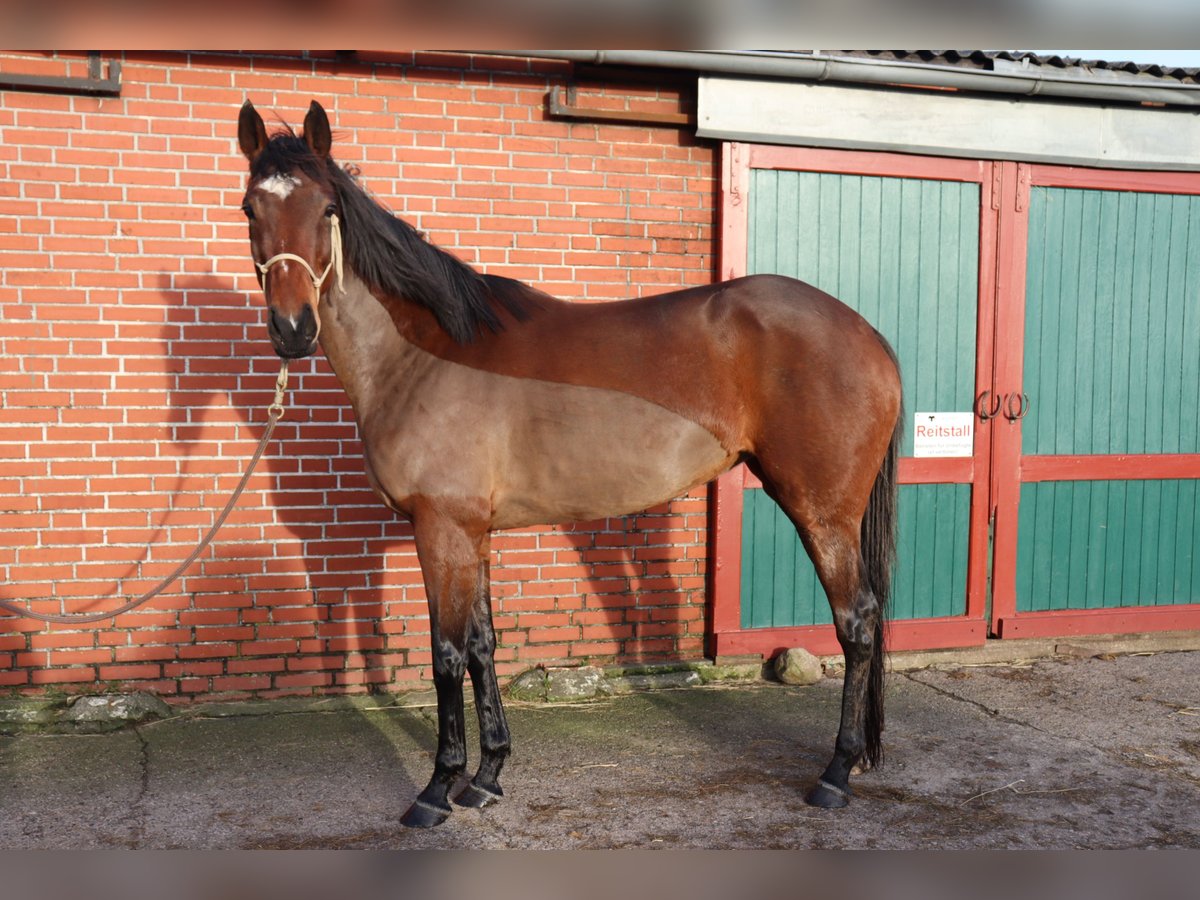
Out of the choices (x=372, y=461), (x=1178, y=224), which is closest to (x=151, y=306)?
(x=372, y=461)

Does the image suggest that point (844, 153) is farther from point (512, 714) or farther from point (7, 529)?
point (7, 529)

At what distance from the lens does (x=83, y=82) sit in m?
4.16

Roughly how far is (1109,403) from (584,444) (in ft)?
12.7

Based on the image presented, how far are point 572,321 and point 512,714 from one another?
204cm

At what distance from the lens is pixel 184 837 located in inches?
122

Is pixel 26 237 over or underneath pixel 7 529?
over

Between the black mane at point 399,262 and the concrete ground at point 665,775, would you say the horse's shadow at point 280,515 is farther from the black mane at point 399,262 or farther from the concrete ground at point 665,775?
the black mane at point 399,262

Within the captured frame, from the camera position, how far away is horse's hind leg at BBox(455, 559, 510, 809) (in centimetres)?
346

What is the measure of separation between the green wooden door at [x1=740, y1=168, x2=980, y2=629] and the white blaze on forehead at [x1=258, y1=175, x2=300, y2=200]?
106 inches

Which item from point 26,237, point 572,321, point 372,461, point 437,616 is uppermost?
point 26,237

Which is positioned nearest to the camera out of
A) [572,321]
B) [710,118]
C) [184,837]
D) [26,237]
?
[184,837]

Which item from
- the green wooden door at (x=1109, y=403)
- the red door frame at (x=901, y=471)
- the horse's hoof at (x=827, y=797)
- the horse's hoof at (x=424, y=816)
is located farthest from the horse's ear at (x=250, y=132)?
the green wooden door at (x=1109, y=403)

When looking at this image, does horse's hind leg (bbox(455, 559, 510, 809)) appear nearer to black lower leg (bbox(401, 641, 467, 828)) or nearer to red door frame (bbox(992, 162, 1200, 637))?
black lower leg (bbox(401, 641, 467, 828))

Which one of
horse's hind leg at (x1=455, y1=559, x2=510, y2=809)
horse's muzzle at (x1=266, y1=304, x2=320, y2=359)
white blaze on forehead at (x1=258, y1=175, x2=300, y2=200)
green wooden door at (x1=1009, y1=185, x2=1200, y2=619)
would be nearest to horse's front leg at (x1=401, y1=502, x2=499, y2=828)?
horse's hind leg at (x1=455, y1=559, x2=510, y2=809)
